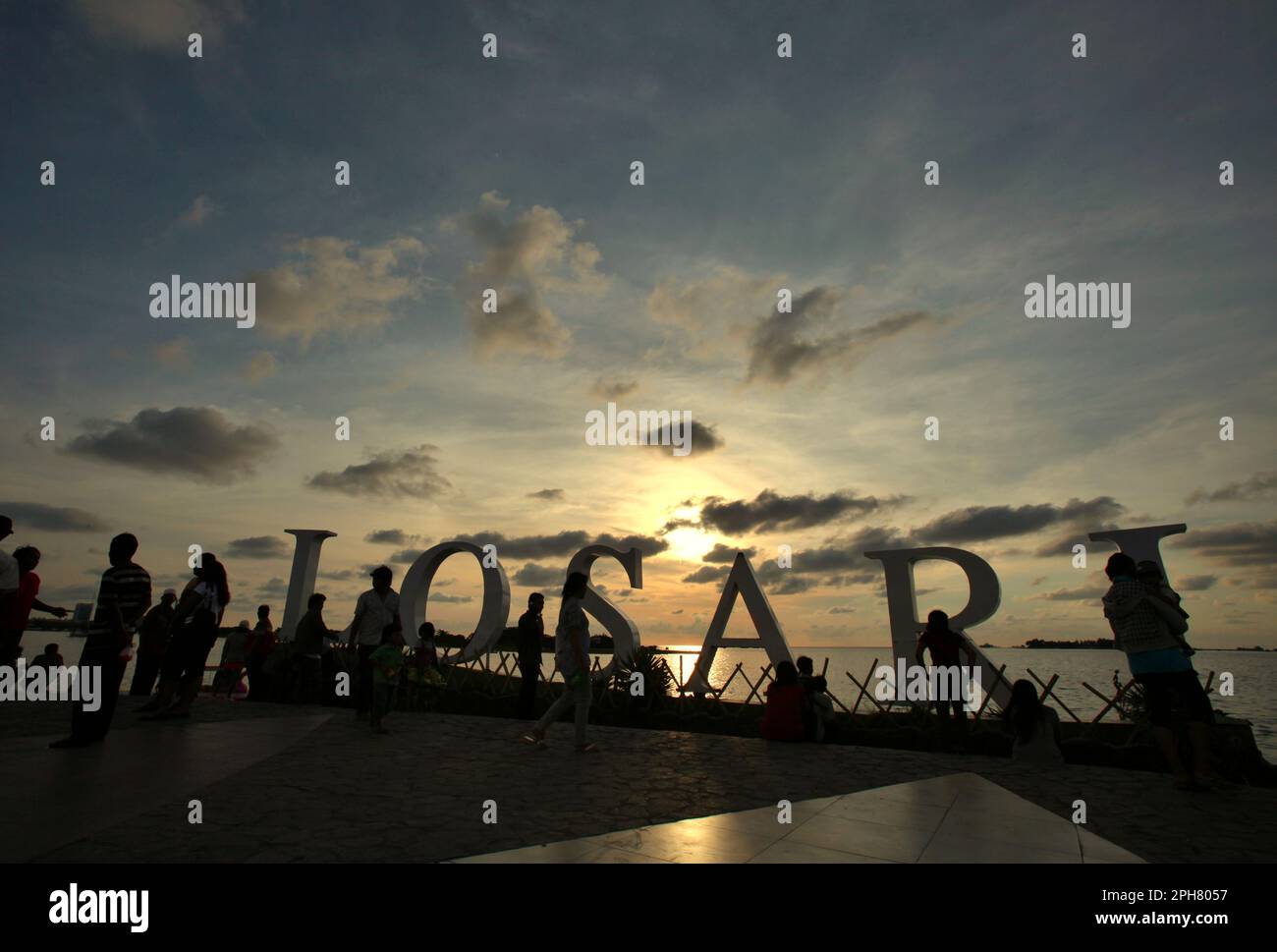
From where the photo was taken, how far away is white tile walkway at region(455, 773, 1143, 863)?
438 cm

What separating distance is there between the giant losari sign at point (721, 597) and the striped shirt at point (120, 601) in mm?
5964

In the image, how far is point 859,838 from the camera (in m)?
4.89

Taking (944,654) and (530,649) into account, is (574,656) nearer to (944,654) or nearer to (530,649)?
(530,649)

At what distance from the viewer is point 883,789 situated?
22.1ft

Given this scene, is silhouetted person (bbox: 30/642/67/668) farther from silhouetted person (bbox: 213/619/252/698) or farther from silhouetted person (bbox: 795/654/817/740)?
silhouetted person (bbox: 795/654/817/740)

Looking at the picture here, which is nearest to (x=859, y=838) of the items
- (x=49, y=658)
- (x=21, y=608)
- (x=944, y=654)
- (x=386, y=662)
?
(x=386, y=662)

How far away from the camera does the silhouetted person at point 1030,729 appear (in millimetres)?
9016

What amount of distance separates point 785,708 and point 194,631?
27.4 feet

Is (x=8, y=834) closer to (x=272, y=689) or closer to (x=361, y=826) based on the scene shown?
(x=361, y=826)

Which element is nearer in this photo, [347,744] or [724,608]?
[347,744]
